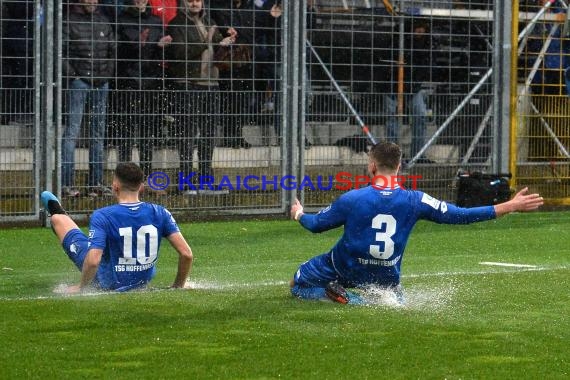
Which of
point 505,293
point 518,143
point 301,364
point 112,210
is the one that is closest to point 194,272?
point 112,210

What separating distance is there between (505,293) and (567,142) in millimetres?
9603

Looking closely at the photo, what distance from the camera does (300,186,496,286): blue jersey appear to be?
9648mm

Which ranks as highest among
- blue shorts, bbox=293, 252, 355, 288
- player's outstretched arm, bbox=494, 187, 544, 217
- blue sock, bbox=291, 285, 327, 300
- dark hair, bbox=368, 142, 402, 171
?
dark hair, bbox=368, 142, 402, 171

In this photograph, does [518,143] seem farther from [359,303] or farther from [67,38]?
[359,303]

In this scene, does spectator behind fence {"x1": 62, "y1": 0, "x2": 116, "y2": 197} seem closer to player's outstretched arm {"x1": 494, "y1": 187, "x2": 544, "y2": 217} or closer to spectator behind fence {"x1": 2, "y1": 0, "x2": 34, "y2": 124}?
spectator behind fence {"x1": 2, "y1": 0, "x2": 34, "y2": 124}

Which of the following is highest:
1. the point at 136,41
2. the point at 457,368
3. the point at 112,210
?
the point at 136,41

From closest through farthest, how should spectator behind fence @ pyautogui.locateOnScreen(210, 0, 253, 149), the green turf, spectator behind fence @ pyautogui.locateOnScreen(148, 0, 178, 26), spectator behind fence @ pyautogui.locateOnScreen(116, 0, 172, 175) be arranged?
the green turf, spectator behind fence @ pyautogui.locateOnScreen(116, 0, 172, 175), spectator behind fence @ pyautogui.locateOnScreen(148, 0, 178, 26), spectator behind fence @ pyautogui.locateOnScreen(210, 0, 253, 149)

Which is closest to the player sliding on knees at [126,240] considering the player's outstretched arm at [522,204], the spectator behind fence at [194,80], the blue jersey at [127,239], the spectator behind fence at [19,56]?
the blue jersey at [127,239]

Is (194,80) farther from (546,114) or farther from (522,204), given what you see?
(522,204)

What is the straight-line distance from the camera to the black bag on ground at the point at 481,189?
18.1m

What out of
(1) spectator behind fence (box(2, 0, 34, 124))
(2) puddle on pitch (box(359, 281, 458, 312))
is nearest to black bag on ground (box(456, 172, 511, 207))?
(1) spectator behind fence (box(2, 0, 34, 124))

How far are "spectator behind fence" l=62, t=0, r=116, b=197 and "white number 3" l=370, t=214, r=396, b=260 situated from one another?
710cm

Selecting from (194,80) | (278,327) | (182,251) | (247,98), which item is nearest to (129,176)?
(182,251)

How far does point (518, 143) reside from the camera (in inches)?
763
